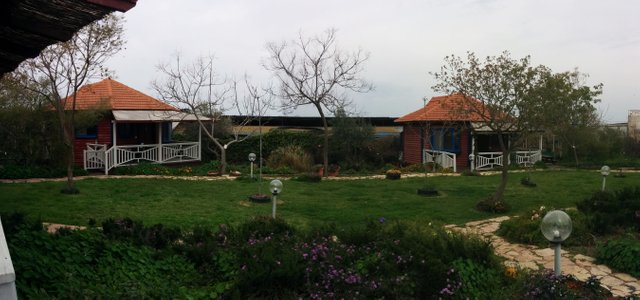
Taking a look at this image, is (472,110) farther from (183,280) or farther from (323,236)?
(183,280)

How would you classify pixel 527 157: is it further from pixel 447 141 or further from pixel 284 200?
pixel 284 200

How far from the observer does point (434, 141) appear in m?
24.7

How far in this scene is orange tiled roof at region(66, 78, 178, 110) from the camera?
18.5 meters

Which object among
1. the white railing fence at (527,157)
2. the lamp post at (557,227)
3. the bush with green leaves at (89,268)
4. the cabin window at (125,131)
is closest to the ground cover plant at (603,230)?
the lamp post at (557,227)

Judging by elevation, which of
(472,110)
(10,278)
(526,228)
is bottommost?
(526,228)

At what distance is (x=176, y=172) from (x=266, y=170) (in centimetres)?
327

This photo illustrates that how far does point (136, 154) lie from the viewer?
1925cm

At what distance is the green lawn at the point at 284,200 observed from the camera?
366 inches

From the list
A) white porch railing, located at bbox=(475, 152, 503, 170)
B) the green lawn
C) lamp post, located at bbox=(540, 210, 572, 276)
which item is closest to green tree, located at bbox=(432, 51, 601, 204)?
the green lawn

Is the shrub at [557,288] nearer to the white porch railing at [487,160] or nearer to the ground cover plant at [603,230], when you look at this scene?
the ground cover plant at [603,230]

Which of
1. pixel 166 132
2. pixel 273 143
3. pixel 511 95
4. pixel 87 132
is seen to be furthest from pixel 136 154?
pixel 511 95

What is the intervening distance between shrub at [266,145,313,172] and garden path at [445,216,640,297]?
1194cm

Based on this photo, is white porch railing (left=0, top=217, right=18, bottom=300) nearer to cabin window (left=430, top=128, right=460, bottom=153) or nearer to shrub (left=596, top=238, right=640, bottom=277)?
shrub (left=596, top=238, right=640, bottom=277)

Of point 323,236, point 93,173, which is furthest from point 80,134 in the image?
point 323,236
